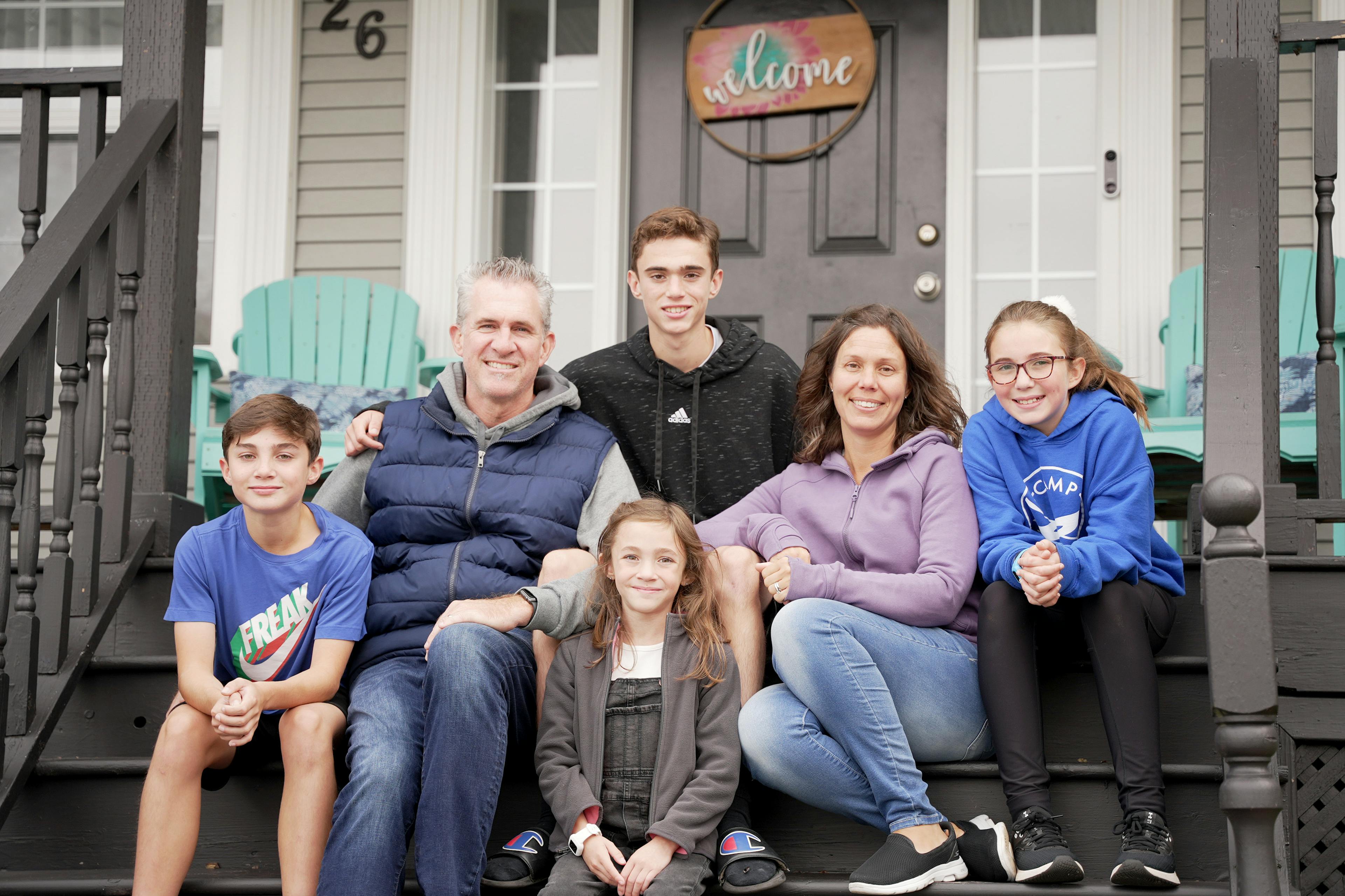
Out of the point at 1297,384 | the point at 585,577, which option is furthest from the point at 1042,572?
the point at 1297,384

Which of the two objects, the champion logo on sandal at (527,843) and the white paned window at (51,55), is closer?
the champion logo on sandal at (527,843)

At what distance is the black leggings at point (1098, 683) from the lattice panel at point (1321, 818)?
45 centimetres

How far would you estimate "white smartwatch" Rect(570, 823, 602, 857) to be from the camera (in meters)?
2.10

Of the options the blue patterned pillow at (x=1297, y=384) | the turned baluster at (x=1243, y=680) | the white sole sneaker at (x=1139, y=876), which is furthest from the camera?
the blue patterned pillow at (x=1297, y=384)

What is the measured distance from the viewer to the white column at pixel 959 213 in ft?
14.2

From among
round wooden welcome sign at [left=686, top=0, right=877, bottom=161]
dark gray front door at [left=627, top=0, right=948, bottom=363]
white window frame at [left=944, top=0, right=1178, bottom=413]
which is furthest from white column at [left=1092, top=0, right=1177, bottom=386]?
round wooden welcome sign at [left=686, top=0, right=877, bottom=161]

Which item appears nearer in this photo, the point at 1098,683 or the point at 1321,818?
the point at 1098,683

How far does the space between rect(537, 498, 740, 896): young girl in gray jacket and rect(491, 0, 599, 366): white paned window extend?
2.41m

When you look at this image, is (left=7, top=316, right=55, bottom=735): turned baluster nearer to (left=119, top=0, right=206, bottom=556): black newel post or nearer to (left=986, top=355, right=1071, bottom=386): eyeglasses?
(left=119, top=0, right=206, bottom=556): black newel post

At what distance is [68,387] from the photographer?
8.39ft

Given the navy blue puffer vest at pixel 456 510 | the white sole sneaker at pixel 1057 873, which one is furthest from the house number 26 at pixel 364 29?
the white sole sneaker at pixel 1057 873

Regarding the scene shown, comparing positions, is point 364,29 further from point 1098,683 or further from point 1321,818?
point 1321,818

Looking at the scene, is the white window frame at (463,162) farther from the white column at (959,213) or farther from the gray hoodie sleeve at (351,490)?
the gray hoodie sleeve at (351,490)

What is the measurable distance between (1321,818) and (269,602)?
1976mm
